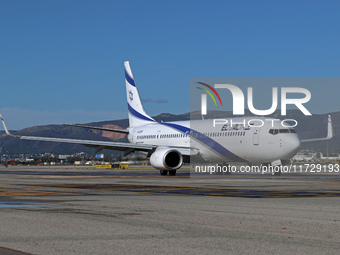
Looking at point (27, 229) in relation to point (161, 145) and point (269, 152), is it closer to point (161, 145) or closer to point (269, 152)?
point (269, 152)

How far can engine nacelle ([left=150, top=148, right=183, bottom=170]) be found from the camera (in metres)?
37.7

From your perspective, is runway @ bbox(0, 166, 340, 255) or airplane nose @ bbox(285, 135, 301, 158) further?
airplane nose @ bbox(285, 135, 301, 158)

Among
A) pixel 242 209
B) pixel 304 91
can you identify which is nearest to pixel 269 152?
pixel 304 91

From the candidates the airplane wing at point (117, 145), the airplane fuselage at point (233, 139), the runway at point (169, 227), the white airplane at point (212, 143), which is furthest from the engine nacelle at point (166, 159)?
the runway at point (169, 227)

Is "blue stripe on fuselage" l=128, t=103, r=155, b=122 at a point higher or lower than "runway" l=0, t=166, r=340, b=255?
higher

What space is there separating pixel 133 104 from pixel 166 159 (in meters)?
14.4

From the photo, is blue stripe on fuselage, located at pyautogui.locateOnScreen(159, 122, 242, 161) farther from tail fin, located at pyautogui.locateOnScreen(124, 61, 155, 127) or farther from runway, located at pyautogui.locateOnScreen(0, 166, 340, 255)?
runway, located at pyautogui.locateOnScreen(0, 166, 340, 255)

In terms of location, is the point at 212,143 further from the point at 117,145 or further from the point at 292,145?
the point at 117,145

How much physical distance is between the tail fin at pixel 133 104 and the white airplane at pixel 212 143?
2.79 m

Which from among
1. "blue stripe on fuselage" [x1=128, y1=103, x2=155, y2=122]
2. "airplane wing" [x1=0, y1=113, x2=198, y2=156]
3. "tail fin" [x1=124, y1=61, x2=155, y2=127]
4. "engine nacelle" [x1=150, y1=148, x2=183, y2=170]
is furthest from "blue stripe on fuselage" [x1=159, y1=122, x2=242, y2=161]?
"tail fin" [x1=124, y1=61, x2=155, y2=127]

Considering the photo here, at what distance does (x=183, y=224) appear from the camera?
9.62m

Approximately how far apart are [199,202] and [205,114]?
106ft

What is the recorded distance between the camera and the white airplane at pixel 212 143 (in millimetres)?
34781

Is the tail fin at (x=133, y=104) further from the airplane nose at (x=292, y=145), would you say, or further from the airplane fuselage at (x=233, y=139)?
the airplane nose at (x=292, y=145)
